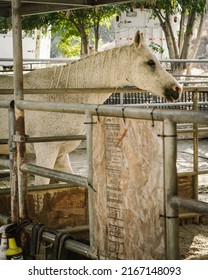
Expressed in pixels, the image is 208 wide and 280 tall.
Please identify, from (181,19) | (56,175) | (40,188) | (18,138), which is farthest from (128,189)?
(181,19)

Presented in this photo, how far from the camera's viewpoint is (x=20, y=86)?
4.23 m

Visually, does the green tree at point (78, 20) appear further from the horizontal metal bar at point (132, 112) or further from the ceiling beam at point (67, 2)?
the horizontal metal bar at point (132, 112)

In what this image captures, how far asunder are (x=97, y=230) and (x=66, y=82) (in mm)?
3262

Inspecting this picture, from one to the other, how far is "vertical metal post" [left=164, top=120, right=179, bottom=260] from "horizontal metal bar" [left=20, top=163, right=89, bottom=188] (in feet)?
1.99

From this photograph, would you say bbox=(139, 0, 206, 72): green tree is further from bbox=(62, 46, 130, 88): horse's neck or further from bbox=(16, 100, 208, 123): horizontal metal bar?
bbox=(16, 100, 208, 123): horizontal metal bar

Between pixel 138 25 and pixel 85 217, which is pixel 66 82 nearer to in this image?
pixel 85 217

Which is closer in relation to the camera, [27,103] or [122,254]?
[122,254]

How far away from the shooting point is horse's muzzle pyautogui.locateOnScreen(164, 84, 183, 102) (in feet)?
19.9

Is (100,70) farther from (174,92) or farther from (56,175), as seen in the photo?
(56,175)

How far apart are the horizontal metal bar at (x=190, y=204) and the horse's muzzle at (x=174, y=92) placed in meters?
3.33

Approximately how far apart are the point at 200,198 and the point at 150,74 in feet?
6.01

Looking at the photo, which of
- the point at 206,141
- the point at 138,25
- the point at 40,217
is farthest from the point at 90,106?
the point at 138,25

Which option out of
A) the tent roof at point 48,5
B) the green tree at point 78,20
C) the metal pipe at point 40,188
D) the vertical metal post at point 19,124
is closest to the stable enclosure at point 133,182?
the vertical metal post at point 19,124

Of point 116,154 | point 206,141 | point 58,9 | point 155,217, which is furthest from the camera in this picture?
point 206,141
